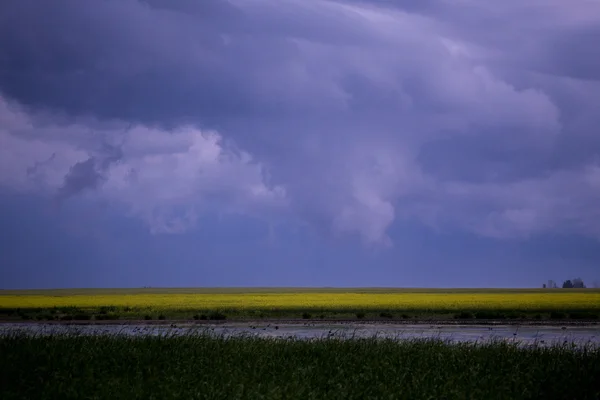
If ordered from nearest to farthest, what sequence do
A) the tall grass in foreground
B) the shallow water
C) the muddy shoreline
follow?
the tall grass in foreground, the shallow water, the muddy shoreline

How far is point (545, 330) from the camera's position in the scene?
4378cm

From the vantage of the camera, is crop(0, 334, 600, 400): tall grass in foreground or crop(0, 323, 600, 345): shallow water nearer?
crop(0, 334, 600, 400): tall grass in foreground

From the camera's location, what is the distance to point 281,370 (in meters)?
20.8

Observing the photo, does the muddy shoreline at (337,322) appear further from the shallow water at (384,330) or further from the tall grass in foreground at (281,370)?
the tall grass in foreground at (281,370)

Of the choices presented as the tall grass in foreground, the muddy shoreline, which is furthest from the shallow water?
the tall grass in foreground

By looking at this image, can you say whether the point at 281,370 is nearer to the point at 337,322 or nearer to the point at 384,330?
the point at 384,330

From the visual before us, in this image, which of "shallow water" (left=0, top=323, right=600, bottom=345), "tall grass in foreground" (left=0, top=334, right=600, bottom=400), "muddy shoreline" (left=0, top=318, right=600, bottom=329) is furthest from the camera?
"muddy shoreline" (left=0, top=318, right=600, bottom=329)

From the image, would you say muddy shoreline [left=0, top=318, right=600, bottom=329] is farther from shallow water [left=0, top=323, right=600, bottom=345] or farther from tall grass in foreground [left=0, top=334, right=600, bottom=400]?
tall grass in foreground [left=0, top=334, right=600, bottom=400]

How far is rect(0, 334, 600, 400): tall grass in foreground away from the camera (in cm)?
1772

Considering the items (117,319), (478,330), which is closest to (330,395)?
(478,330)

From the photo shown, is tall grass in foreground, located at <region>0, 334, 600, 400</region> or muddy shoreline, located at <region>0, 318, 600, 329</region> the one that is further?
muddy shoreline, located at <region>0, 318, 600, 329</region>

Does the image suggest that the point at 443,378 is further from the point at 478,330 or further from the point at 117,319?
the point at 117,319

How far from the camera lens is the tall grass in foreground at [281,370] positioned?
1772 centimetres

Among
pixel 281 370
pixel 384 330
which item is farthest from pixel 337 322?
pixel 281 370
